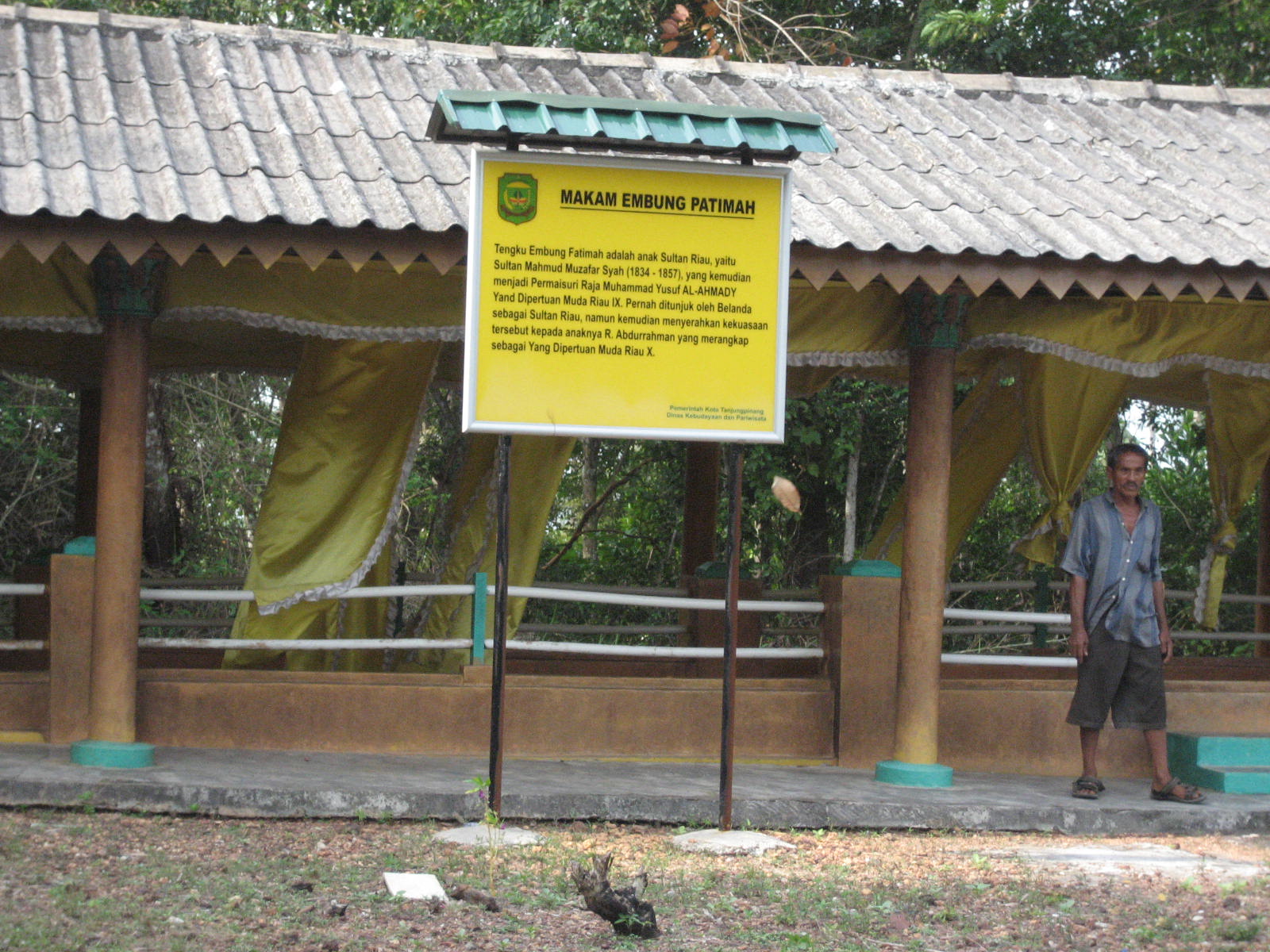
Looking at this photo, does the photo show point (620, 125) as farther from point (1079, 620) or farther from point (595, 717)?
point (1079, 620)

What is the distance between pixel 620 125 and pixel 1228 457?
5.01 meters

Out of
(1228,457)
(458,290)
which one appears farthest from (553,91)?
(1228,457)

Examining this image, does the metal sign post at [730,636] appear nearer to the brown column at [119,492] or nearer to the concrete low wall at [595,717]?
the concrete low wall at [595,717]

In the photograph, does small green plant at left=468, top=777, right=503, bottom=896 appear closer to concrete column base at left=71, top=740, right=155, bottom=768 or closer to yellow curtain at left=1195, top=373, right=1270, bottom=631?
concrete column base at left=71, top=740, right=155, bottom=768

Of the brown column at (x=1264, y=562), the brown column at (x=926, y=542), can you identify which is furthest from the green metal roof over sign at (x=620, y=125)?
the brown column at (x=1264, y=562)

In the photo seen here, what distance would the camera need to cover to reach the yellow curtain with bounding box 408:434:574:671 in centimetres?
733

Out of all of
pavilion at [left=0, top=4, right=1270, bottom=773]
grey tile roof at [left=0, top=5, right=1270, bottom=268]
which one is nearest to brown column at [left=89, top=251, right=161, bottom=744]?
pavilion at [left=0, top=4, right=1270, bottom=773]

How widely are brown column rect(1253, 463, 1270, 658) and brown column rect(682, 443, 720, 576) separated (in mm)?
3588

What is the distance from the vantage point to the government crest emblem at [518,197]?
536cm

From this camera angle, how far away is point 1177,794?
6637 mm

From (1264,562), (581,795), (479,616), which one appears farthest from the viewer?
(1264,562)

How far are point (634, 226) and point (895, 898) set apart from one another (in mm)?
2530

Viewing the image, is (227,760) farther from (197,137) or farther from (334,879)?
(197,137)

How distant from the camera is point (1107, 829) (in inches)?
250
